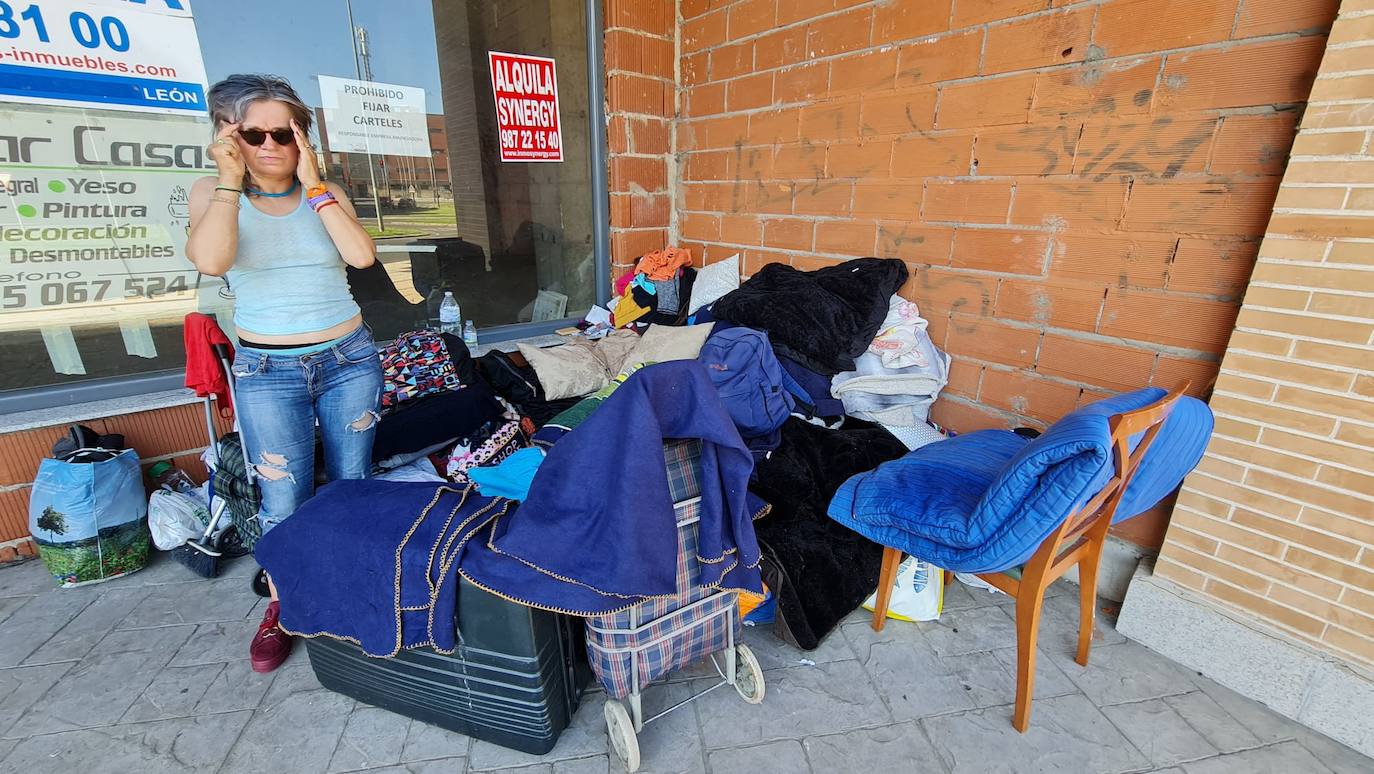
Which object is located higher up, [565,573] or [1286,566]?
[565,573]

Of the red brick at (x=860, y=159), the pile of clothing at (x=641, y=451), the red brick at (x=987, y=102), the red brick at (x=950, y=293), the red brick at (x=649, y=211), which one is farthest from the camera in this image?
the red brick at (x=649, y=211)

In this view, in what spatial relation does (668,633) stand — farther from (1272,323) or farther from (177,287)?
(177,287)

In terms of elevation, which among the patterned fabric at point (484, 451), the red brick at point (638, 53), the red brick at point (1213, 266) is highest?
the red brick at point (638, 53)

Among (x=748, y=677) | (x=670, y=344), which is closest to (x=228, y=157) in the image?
(x=670, y=344)

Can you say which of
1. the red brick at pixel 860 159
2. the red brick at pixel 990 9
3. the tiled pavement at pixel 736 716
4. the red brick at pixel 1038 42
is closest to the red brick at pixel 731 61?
the red brick at pixel 860 159

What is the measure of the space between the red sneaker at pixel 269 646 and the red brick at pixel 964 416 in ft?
9.17

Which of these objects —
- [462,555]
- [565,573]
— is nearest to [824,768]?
[565,573]

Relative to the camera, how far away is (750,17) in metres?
3.31

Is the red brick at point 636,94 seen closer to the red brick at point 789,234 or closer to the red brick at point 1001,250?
the red brick at point 789,234

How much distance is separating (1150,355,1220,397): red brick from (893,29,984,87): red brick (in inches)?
54.7

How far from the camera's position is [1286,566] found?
6.16 ft

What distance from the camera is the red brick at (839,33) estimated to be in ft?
9.34

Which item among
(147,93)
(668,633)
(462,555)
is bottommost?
(668,633)

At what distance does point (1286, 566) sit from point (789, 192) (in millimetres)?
2528
